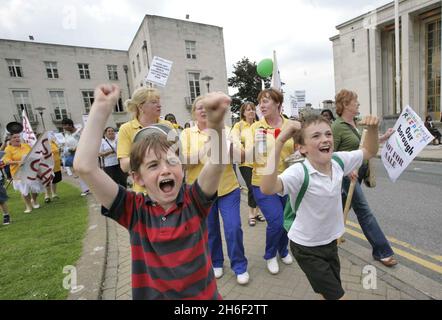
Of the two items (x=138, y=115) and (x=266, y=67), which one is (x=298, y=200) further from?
(x=266, y=67)

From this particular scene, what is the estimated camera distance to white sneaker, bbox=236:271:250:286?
2.79 m

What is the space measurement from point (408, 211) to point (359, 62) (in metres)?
22.2

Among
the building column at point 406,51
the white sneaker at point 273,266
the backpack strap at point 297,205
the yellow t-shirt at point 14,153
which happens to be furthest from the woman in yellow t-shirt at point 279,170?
the building column at point 406,51

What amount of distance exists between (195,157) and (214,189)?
1145 millimetres

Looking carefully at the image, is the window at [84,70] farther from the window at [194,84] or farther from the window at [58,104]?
the window at [194,84]

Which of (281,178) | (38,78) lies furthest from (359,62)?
(38,78)

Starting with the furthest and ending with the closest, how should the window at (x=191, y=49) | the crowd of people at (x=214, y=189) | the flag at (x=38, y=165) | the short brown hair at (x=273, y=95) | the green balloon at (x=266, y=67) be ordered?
the window at (x=191, y=49), the green balloon at (x=266, y=67), the flag at (x=38, y=165), the short brown hair at (x=273, y=95), the crowd of people at (x=214, y=189)

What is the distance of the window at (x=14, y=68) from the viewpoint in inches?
1202

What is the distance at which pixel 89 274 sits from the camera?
10.0ft

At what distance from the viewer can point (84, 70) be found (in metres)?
34.1

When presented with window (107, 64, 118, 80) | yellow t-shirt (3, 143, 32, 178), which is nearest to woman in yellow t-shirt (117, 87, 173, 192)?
yellow t-shirt (3, 143, 32, 178)

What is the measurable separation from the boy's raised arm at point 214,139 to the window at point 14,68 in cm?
3853

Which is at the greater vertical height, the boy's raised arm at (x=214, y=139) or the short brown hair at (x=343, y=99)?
the short brown hair at (x=343, y=99)
